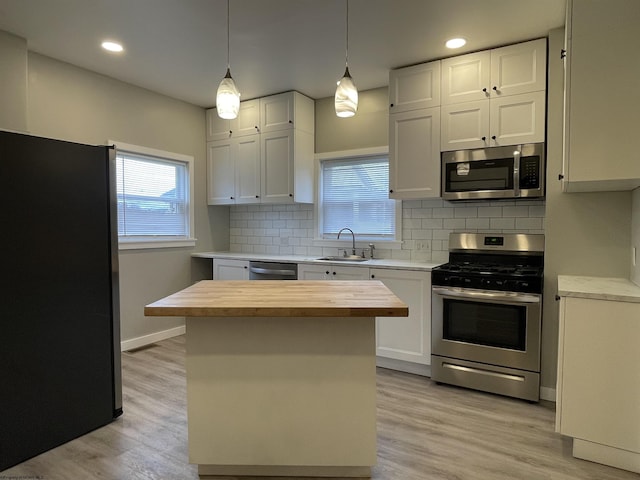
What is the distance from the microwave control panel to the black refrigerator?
2857 mm

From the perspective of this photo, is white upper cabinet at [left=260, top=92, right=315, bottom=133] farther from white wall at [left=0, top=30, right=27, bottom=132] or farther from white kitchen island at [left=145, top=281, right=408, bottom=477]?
white kitchen island at [left=145, top=281, right=408, bottom=477]

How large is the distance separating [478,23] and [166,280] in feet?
12.3

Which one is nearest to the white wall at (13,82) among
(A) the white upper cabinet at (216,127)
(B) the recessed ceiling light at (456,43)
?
(A) the white upper cabinet at (216,127)

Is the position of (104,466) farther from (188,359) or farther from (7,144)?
(7,144)

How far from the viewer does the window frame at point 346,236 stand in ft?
13.2

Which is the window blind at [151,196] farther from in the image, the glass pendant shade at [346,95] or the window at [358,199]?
the glass pendant shade at [346,95]

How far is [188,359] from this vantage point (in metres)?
1.94

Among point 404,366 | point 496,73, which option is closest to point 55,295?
point 404,366

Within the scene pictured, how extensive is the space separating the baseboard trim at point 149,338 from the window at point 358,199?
1977 mm

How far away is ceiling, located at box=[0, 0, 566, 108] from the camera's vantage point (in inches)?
102

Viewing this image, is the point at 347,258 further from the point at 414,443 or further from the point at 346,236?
the point at 414,443

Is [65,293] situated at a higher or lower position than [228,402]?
higher

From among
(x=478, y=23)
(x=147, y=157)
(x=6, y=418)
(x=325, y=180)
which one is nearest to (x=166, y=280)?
(x=147, y=157)

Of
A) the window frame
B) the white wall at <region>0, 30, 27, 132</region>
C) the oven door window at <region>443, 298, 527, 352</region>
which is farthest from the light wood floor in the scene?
the white wall at <region>0, 30, 27, 132</region>
